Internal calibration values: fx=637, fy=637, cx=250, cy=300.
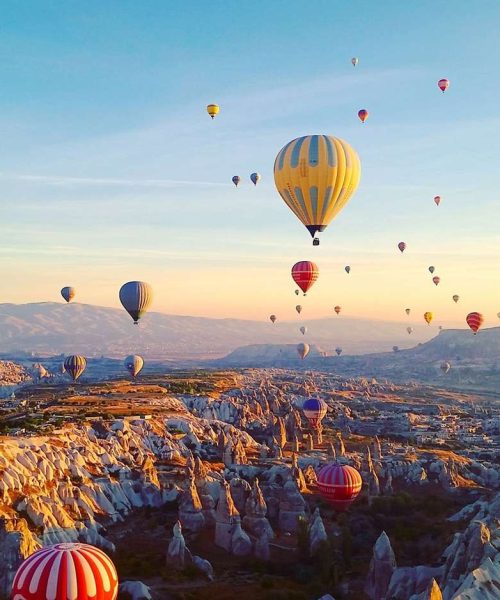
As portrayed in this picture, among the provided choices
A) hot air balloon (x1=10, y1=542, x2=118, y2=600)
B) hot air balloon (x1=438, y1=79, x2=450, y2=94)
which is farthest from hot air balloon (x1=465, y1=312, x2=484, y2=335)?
hot air balloon (x1=10, y1=542, x2=118, y2=600)

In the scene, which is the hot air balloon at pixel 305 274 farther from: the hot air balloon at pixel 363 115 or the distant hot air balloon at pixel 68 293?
the distant hot air balloon at pixel 68 293

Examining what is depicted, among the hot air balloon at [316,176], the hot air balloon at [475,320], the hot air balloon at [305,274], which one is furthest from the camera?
the hot air balloon at [475,320]

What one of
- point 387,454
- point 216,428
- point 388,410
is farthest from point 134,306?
point 388,410

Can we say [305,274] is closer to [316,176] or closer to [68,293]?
[316,176]

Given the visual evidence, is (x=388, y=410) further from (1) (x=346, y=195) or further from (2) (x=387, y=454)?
(1) (x=346, y=195)

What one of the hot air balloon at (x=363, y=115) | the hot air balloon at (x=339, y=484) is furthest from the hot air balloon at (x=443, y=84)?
the hot air balloon at (x=339, y=484)

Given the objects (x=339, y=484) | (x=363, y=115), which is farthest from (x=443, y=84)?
(x=339, y=484)

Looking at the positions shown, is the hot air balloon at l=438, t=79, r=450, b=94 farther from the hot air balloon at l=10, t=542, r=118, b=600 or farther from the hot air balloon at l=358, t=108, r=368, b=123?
the hot air balloon at l=10, t=542, r=118, b=600
